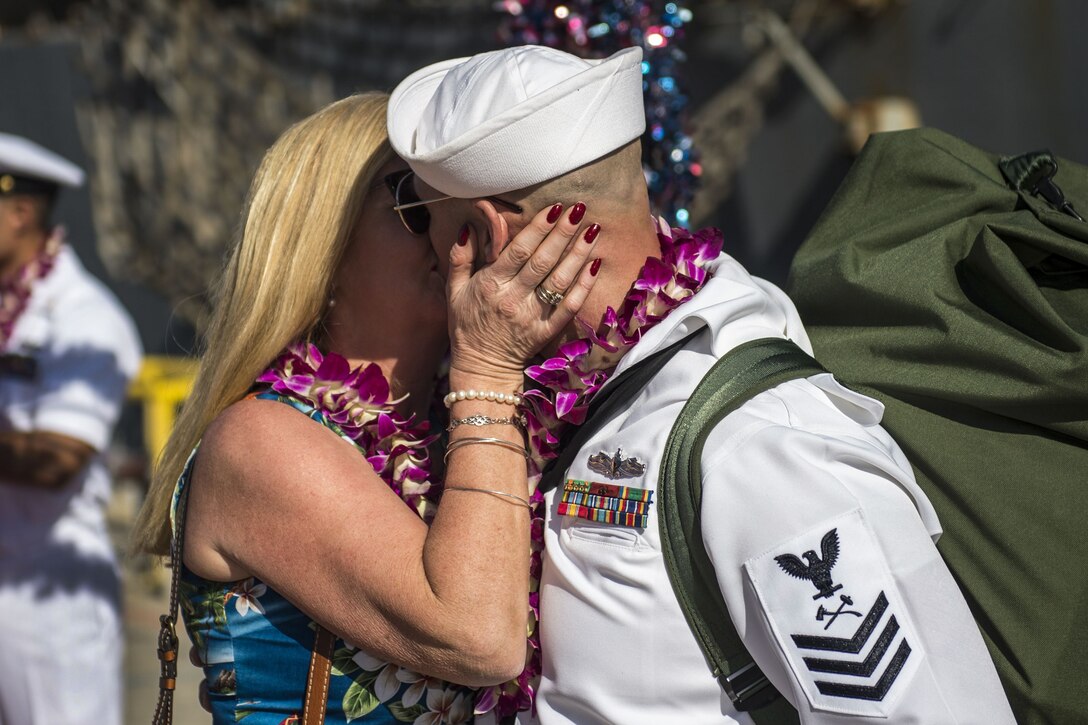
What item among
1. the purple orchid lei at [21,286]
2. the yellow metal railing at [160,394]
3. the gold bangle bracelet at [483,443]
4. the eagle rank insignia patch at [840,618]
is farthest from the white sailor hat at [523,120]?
the yellow metal railing at [160,394]

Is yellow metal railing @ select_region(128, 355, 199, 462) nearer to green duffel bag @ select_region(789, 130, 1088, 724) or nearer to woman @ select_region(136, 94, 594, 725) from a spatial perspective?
woman @ select_region(136, 94, 594, 725)

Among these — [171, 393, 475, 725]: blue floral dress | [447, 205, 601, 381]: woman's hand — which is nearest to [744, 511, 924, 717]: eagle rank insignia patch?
[447, 205, 601, 381]: woman's hand

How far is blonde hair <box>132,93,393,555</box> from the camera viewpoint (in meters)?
2.09

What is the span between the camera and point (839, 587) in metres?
1.45

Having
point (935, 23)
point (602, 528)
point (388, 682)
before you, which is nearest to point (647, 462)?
point (602, 528)

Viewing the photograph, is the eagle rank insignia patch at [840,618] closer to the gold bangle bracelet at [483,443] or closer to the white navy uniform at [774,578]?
the white navy uniform at [774,578]

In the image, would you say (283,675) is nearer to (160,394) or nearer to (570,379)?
(570,379)

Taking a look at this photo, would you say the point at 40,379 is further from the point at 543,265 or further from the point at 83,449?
the point at 543,265

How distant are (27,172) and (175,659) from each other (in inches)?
114

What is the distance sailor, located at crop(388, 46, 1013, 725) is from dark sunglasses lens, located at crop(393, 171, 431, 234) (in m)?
0.04

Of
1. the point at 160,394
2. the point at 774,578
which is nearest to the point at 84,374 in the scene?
the point at 774,578

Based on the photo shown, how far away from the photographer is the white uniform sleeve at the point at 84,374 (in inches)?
155

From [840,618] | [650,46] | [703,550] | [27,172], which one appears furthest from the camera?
[27,172]

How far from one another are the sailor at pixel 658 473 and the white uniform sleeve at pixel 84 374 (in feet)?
8.08
